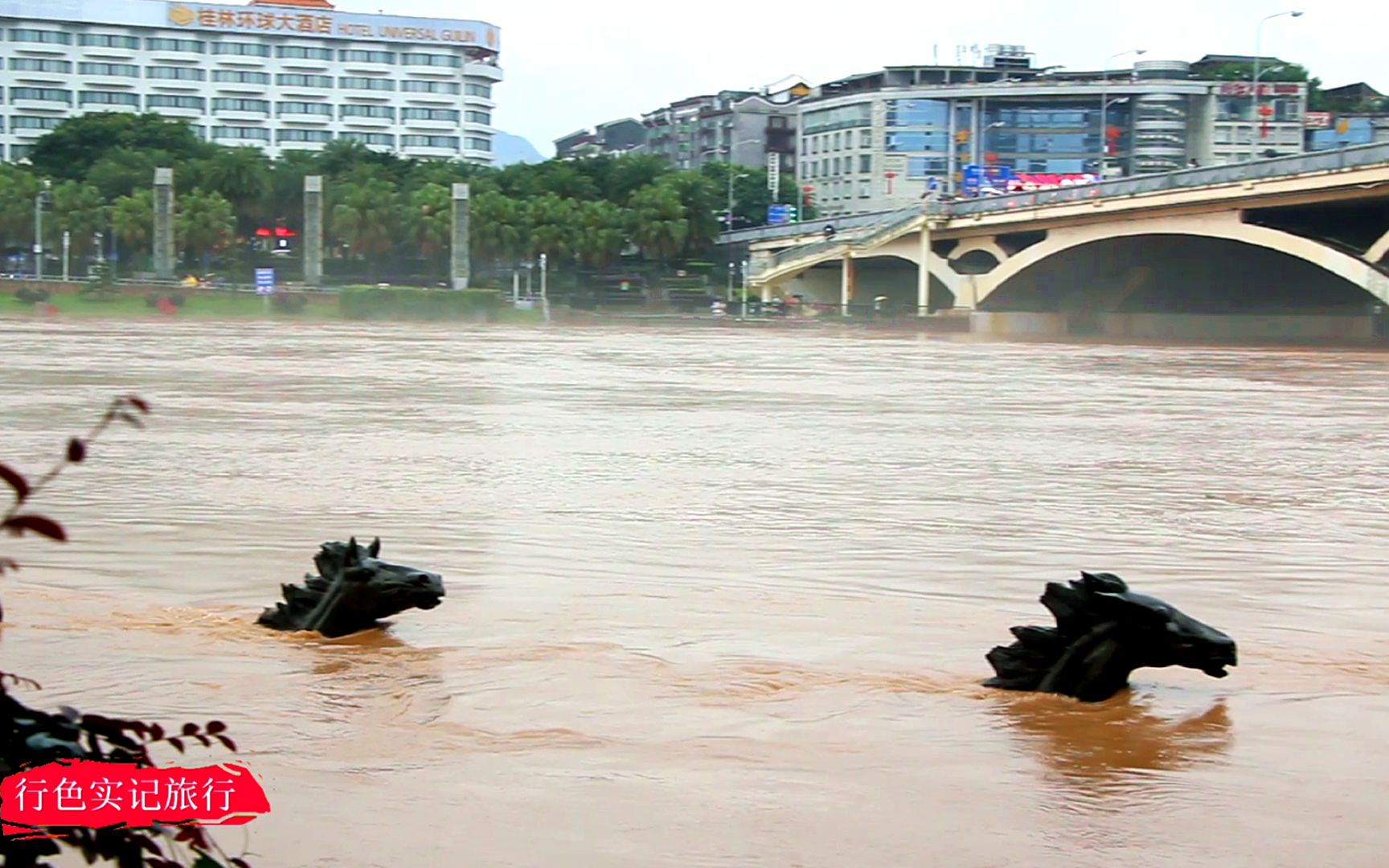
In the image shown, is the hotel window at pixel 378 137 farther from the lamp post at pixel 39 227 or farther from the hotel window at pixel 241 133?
the lamp post at pixel 39 227

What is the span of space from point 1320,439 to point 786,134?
12195 centimetres

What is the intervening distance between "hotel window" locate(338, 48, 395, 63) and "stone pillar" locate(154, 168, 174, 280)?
46517mm

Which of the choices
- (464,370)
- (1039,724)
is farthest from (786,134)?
(1039,724)

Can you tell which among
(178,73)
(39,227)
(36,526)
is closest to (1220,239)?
(39,227)

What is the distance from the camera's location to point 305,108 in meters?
131

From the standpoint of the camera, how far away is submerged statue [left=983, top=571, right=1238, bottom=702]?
27.9ft

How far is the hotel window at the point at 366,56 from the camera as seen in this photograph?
13100 cm

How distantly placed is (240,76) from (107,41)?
9187mm

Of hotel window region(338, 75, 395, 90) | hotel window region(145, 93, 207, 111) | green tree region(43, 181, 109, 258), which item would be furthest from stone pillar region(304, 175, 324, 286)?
hotel window region(338, 75, 395, 90)

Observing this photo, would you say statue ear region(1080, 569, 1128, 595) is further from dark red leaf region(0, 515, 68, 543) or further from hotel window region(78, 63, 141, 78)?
hotel window region(78, 63, 141, 78)

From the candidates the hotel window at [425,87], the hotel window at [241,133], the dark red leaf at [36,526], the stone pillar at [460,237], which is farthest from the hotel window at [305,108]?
the dark red leaf at [36,526]

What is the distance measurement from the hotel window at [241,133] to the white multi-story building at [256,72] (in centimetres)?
6

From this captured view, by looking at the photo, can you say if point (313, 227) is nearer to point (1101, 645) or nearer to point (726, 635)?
point (726, 635)

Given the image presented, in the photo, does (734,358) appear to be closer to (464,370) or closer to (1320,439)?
(464,370)
